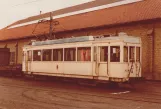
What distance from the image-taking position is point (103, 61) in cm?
1599

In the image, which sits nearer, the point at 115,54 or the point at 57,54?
the point at 115,54

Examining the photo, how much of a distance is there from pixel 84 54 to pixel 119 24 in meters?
7.33

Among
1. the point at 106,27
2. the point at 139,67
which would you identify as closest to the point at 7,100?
the point at 139,67

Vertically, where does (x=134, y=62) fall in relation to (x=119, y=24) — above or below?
below

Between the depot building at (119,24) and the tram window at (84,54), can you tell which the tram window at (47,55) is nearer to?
the tram window at (84,54)

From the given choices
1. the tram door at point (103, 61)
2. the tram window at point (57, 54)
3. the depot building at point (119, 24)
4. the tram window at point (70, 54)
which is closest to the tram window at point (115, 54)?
the tram door at point (103, 61)

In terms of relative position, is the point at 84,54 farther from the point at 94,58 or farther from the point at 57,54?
the point at 57,54

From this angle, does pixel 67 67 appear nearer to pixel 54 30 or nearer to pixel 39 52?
pixel 39 52

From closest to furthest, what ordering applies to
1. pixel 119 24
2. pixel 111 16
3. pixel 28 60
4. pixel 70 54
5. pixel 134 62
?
pixel 134 62
pixel 70 54
pixel 28 60
pixel 119 24
pixel 111 16

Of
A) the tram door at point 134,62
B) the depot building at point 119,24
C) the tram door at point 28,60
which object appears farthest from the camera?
the tram door at point 28,60

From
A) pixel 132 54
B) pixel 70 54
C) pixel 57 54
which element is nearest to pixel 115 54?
pixel 132 54

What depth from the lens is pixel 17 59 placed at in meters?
37.8

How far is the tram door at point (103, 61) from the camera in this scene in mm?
15789

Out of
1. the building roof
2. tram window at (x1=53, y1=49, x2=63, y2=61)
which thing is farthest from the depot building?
tram window at (x1=53, y1=49, x2=63, y2=61)
